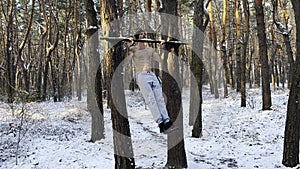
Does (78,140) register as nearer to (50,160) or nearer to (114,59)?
(50,160)

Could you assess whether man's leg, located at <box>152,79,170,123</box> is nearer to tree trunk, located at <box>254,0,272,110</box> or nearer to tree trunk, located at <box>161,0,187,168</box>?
tree trunk, located at <box>161,0,187,168</box>

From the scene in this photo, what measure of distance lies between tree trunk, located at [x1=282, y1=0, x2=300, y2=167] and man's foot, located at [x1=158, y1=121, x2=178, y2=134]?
2494 mm

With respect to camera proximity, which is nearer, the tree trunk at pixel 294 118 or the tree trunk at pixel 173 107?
the tree trunk at pixel 294 118

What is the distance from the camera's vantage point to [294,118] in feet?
21.3

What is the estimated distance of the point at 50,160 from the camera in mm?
7738

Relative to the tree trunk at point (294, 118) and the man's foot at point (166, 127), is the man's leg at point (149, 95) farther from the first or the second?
the tree trunk at point (294, 118)

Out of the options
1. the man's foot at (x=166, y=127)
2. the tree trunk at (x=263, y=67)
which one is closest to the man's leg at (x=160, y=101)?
the man's foot at (x=166, y=127)

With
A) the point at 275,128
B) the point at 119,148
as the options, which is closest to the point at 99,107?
the point at 119,148

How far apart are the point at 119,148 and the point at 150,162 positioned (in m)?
1.94

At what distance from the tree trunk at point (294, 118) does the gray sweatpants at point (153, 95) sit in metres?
2.76

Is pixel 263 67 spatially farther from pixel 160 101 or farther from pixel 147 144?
pixel 160 101

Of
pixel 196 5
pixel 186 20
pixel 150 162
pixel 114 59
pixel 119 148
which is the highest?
pixel 186 20

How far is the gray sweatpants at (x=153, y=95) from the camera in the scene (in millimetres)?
5732

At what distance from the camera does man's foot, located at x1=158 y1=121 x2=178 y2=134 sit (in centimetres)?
602
